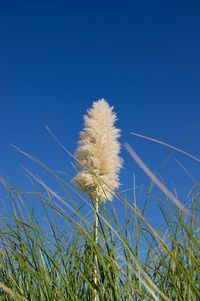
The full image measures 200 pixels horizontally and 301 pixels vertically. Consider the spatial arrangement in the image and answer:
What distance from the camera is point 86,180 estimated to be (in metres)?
4.31

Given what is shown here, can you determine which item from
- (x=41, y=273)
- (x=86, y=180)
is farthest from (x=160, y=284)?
(x=86, y=180)

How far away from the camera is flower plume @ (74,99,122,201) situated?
4.38 m

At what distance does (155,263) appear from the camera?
2.46m

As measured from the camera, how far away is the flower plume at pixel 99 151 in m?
4.38

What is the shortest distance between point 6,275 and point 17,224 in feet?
0.91

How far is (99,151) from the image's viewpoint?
443 centimetres

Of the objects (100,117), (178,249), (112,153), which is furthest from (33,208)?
(100,117)

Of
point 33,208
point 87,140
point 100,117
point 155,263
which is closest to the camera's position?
point 155,263

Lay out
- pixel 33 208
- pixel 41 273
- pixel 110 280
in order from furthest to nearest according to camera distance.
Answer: pixel 33 208 < pixel 41 273 < pixel 110 280

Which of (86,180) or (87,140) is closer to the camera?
(86,180)

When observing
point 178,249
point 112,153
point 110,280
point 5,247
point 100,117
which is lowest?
point 110,280

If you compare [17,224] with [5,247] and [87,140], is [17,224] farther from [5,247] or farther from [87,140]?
[87,140]

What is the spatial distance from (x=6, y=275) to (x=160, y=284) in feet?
2.73

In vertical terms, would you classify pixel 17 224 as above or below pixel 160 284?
above
